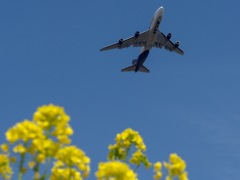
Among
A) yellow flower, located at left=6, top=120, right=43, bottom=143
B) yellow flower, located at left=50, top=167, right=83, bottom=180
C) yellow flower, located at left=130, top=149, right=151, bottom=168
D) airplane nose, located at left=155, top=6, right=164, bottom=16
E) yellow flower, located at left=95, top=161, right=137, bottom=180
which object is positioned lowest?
yellow flower, located at left=95, top=161, right=137, bottom=180

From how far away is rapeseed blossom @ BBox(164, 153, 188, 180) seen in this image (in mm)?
4484

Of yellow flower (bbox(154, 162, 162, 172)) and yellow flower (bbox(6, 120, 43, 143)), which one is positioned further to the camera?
yellow flower (bbox(154, 162, 162, 172))

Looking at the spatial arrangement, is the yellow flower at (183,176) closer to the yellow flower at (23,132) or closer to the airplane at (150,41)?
the yellow flower at (23,132)

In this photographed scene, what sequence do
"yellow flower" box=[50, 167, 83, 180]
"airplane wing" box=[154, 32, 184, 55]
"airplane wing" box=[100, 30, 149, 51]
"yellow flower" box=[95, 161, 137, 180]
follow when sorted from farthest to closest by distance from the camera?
"airplane wing" box=[154, 32, 184, 55] < "airplane wing" box=[100, 30, 149, 51] < "yellow flower" box=[50, 167, 83, 180] < "yellow flower" box=[95, 161, 137, 180]

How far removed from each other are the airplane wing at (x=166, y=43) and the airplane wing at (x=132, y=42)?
2.51 meters

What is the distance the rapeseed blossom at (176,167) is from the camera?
4.48 metres

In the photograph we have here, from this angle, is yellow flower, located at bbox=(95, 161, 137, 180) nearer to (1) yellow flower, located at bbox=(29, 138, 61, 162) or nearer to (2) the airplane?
(1) yellow flower, located at bbox=(29, 138, 61, 162)

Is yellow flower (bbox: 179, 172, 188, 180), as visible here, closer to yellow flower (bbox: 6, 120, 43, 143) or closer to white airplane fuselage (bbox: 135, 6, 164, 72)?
yellow flower (bbox: 6, 120, 43, 143)

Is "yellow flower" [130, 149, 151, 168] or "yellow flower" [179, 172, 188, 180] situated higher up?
"yellow flower" [130, 149, 151, 168]

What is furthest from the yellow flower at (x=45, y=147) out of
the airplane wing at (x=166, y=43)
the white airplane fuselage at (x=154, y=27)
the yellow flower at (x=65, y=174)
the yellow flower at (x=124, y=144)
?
the airplane wing at (x=166, y=43)

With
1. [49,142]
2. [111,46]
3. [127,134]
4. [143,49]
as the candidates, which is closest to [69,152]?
[49,142]

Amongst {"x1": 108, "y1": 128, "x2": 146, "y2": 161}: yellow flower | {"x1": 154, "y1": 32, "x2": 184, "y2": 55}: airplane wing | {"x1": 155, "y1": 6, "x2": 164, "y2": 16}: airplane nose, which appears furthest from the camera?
{"x1": 154, "y1": 32, "x2": 184, "y2": 55}: airplane wing

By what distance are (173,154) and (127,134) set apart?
5.43 feet

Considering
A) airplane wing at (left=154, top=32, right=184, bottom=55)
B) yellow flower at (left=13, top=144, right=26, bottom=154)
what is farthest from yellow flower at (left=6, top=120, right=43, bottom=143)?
airplane wing at (left=154, top=32, right=184, bottom=55)
